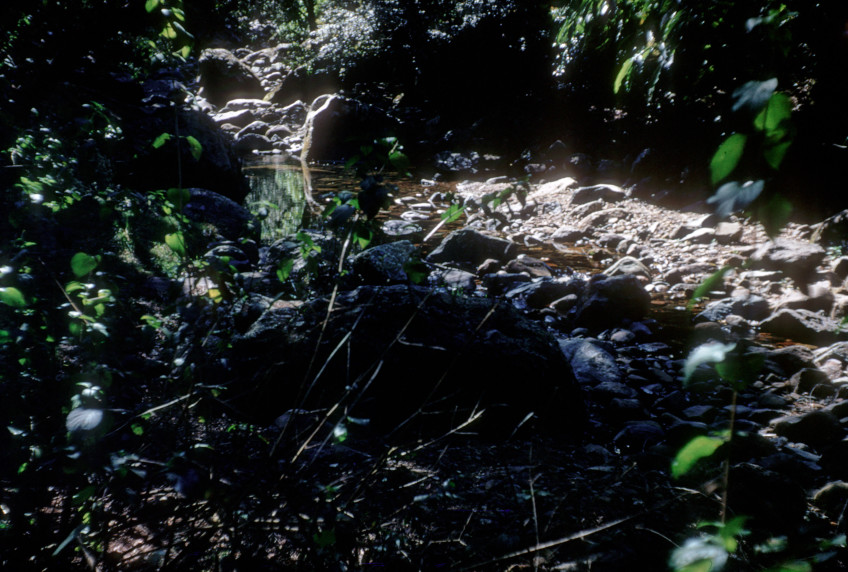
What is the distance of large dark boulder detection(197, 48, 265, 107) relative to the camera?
70.4ft

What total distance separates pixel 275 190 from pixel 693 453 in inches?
398

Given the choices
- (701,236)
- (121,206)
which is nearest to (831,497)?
(121,206)

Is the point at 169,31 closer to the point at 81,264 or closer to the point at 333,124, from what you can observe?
the point at 81,264

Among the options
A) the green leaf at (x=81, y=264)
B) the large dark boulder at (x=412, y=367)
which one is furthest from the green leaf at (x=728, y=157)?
the large dark boulder at (x=412, y=367)

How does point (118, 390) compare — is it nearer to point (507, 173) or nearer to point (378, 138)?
point (378, 138)

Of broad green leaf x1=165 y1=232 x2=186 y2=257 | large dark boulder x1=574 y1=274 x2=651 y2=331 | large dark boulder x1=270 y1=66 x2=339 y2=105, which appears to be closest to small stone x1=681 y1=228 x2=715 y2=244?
large dark boulder x1=574 y1=274 x2=651 y2=331

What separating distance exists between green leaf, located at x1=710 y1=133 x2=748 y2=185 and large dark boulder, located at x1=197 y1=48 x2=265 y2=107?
2471 centimetres

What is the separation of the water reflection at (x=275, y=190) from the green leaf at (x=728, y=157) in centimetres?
556

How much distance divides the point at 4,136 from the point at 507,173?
11.5 meters

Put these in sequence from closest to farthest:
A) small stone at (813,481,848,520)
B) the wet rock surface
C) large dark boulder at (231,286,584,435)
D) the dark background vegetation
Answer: the dark background vegetation < the wet rock surface < small stone at (813,481,848,520) < large dark boulder at (231,286,584,435)

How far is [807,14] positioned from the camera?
618mm

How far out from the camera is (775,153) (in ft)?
1.49

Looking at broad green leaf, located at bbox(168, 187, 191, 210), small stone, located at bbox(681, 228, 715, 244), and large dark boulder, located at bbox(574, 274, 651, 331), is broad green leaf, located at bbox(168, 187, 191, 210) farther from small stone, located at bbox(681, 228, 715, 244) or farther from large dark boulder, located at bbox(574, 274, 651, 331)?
small stone, located at bbox(681, 228, 715, 244)

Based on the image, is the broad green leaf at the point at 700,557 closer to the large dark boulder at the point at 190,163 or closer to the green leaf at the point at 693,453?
the green leaf at the point at 693,453
